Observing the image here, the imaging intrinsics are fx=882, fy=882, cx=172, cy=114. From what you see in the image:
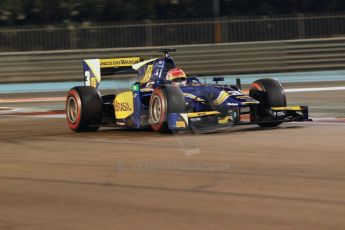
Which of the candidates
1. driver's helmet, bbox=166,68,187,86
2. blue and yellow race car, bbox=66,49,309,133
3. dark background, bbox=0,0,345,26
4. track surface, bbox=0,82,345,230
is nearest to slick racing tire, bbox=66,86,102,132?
blue and yellow race car, bbox=66,49,309,133

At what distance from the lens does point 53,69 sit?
26.6 metres

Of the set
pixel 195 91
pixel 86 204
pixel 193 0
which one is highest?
pixel 193 0

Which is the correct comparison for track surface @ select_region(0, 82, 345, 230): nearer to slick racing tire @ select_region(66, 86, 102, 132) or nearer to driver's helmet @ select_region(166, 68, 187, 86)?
slick racing tire @ select_region(66, 86, 102, 132)

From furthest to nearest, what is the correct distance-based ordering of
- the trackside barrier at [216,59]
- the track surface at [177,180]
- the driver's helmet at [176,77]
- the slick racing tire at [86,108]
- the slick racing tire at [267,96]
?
the trackside barrier at [216,59] → the slick racing tire at [86,108] → the driver's helmet at [176,77] → the slick racing tire at [267,96] → the track surface at [177,180]

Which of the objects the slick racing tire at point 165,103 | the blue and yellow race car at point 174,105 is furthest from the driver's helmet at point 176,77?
the slick racing tire at point 165,103

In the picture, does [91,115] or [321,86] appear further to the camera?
[321,86]

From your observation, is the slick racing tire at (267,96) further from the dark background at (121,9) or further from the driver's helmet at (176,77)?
the dark background at (121,9)

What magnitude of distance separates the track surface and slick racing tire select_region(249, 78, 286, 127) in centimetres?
30

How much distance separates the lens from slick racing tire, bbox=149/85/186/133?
11.9m

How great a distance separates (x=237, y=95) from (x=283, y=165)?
365 cm

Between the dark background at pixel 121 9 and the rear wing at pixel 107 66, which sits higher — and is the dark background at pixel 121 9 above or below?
above

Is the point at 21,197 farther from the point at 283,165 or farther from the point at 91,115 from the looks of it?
the point at 91,115

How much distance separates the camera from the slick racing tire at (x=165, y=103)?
1186cm

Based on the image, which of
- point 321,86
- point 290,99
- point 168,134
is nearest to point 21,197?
point 168,134
